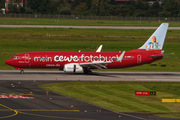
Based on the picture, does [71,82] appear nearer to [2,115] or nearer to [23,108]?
[23,108]

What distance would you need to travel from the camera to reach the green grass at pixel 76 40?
88688 millimetres

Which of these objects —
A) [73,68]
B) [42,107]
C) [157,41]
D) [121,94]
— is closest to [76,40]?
[157,41]

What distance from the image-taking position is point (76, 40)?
10244 cm

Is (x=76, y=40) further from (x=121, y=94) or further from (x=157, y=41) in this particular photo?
(x=121, y=94)

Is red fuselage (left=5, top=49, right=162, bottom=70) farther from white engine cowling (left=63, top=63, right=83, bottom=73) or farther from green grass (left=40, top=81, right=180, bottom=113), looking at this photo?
green grass (left=40, top=81, right=180, bottom=113)

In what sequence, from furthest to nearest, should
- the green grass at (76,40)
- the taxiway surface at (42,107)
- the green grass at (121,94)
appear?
the green grass at (76,40) → the green grass at (121,94) → the taxiway surface at (42,107)

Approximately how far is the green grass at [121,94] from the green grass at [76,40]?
28769mm

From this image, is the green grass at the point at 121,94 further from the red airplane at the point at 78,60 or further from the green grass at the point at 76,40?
the green grass at the point at 76,40

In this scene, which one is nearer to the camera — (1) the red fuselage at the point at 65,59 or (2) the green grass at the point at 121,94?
(2) the green grass at the point at 121,94

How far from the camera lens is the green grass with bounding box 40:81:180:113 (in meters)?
32.8

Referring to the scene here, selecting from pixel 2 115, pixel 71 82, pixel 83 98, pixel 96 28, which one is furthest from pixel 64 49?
pixel 2 115

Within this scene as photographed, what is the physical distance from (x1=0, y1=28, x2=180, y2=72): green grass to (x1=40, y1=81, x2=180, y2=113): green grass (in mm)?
28769

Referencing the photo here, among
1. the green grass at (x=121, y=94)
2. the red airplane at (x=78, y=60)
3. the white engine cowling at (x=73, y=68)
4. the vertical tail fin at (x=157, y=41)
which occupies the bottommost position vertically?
the green grass at (x=121, y=94)

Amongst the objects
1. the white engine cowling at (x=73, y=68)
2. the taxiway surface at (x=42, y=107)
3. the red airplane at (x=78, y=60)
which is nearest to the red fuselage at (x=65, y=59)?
the red airplane at (x=78, y=60)
